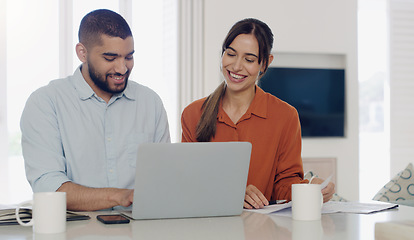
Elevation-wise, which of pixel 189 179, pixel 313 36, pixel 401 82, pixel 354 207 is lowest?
pixel 354 207

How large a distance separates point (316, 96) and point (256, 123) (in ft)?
11.0

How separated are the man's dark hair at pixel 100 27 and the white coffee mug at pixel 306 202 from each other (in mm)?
861

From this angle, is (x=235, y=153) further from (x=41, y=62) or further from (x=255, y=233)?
(x=41, y=62)

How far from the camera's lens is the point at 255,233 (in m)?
1.35

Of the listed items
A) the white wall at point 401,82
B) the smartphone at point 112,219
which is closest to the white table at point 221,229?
the smartphone at point 112,219

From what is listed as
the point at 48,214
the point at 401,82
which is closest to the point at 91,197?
the point at 48,214

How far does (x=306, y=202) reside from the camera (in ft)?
5.06

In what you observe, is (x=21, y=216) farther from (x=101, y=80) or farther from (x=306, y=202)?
(x=306, y=202)

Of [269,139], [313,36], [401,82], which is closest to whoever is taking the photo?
[269,139]

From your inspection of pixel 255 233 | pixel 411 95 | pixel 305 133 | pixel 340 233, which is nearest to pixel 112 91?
pixel 255 233

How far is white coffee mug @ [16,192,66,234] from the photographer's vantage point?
132 cm

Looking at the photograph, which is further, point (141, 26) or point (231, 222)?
point (141, 26)

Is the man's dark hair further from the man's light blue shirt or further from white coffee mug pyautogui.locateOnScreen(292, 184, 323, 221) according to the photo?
white coffee mug pyautogui.locateOnScreen(292, 184, 323, 221)

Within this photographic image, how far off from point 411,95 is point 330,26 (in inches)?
48.5
